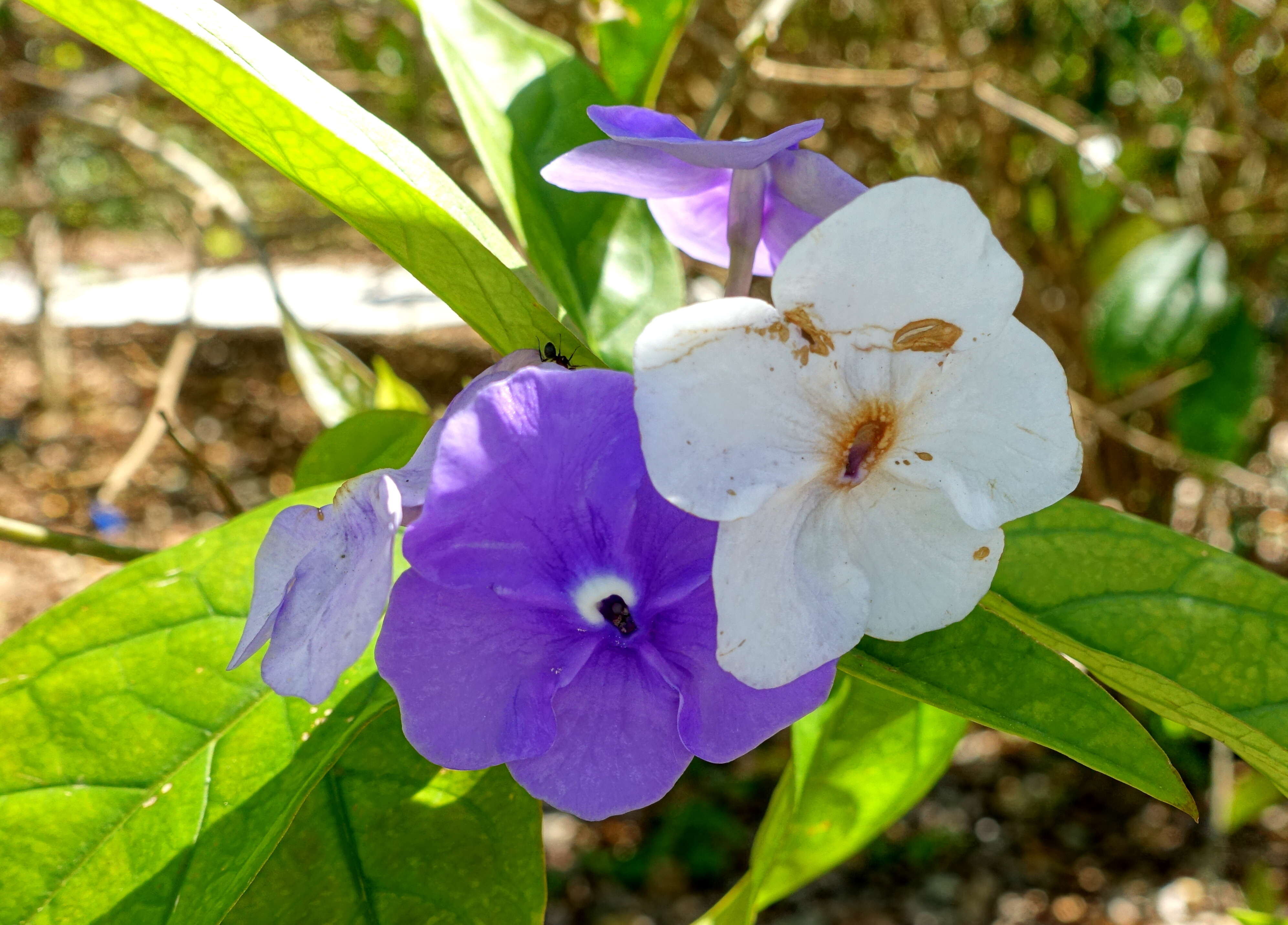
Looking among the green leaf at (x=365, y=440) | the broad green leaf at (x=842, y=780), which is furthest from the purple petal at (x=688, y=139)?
the broad green leaf at (x=842, y=780)

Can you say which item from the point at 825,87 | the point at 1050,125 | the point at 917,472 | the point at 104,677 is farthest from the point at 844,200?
the point at 825,87

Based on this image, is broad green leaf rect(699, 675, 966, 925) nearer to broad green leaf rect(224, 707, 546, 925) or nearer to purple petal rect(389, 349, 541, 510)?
broad green leaf rect(224, 707, 546, 925)

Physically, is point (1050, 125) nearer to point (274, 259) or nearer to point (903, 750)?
point (903, 750)

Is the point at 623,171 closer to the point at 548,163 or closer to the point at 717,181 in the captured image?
the point at 717,181

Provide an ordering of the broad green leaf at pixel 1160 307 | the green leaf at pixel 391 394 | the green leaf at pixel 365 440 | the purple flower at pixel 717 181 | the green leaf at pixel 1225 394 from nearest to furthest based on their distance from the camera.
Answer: the purple flower at pixel 717 181 → the green leaf at pixel 365 440 → the green leaf at pixel 391 394 → the broad green leaf at pixel 1160 307 → the green leaf at pixel 1225 394

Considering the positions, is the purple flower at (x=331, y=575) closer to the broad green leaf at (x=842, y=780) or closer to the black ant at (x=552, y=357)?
the black ant at (x=552, y=357)

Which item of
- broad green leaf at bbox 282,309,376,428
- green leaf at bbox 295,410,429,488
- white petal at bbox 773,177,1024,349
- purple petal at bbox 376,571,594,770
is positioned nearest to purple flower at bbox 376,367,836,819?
purple petal at bbox 376,571,594,770

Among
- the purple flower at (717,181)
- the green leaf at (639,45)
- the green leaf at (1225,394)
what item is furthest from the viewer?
the green leaf at (1225,394)
